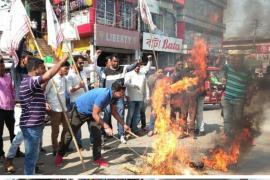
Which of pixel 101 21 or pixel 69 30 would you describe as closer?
pixel 69 30

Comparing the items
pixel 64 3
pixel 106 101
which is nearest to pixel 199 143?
pixel 106 101

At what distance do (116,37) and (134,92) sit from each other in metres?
1.54

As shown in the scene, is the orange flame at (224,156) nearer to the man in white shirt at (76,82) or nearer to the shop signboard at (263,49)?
the shop signboard at (263,49)

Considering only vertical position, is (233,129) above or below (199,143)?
above

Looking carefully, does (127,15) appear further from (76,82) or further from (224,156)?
(224,156)

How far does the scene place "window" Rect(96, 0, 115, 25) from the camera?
7668 mm

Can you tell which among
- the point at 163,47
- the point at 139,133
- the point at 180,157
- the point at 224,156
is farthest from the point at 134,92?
the point at 224,156

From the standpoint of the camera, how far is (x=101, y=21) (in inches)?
309

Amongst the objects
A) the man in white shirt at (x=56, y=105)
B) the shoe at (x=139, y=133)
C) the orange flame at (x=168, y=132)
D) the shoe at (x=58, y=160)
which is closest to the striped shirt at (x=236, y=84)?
the orange flame at (x=168, y=132)

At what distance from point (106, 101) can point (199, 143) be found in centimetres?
245

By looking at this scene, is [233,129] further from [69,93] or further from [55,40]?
[55,40]

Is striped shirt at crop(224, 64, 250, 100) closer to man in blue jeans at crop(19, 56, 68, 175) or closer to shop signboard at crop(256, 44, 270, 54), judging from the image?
shop signboard at crop(256, 44, 270, 54)

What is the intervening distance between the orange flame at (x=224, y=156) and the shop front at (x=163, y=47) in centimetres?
238

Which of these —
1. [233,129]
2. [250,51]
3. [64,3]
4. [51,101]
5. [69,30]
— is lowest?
[233,129]
